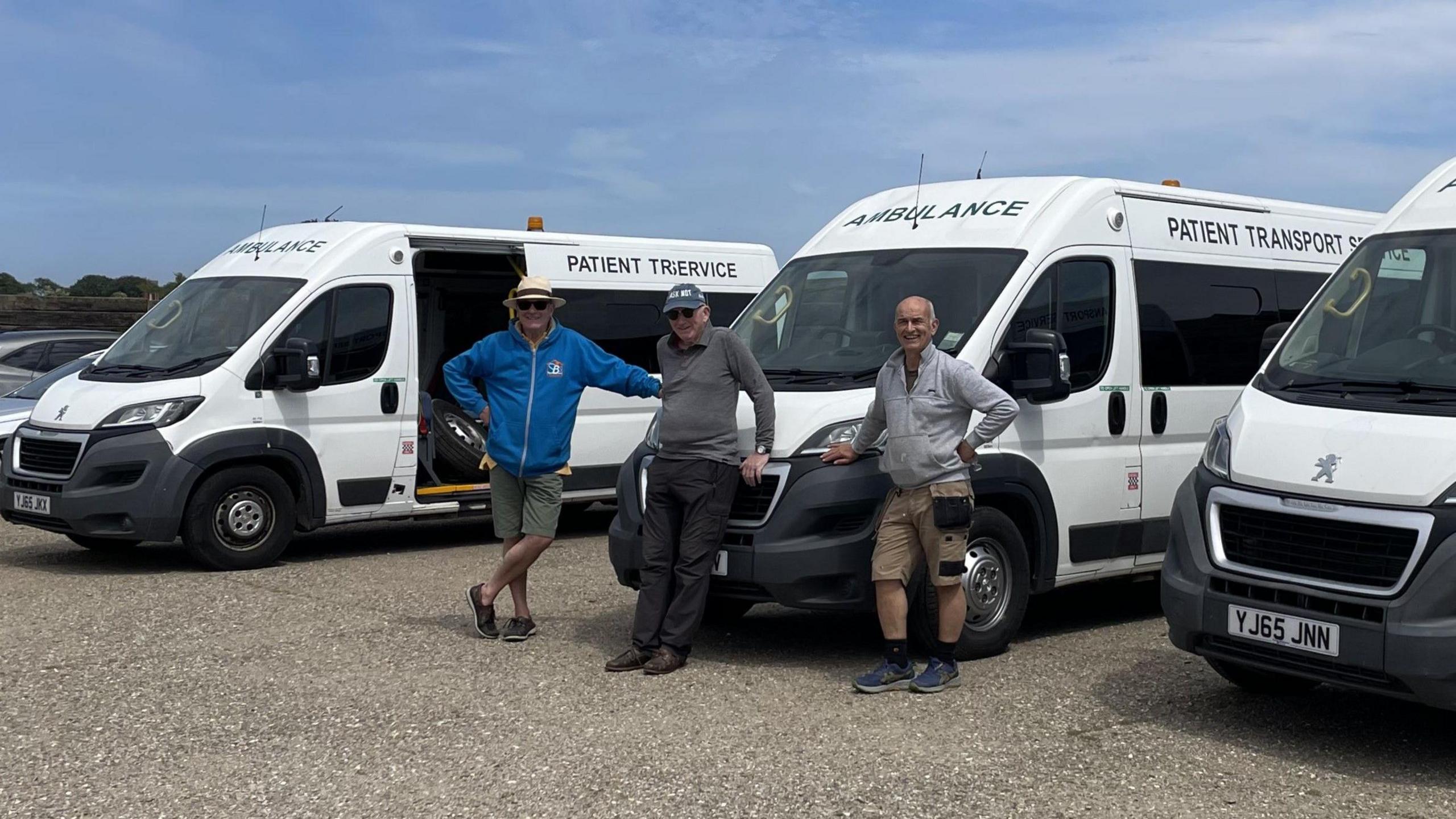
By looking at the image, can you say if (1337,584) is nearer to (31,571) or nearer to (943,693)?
(943,693)

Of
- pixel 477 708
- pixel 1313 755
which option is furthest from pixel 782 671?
pixel 1313 755

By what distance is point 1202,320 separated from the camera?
9008mm

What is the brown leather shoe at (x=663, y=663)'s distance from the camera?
7.53 metres

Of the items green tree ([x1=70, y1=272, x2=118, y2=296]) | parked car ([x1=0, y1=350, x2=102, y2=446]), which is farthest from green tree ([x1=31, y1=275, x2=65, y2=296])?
parked car ([x1=0, y1=350, x2=102, y2=446])

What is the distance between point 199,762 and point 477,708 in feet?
4.03

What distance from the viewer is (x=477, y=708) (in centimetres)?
686

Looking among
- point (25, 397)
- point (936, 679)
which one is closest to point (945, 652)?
point (936, 679)

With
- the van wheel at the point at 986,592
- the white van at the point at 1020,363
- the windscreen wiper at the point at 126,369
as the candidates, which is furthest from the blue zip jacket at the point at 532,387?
the windscreen wiper at the point at 126,369

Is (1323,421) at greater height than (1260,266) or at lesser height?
lesser

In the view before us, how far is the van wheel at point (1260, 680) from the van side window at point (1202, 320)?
210 cm

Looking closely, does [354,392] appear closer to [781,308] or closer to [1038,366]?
[781,308]

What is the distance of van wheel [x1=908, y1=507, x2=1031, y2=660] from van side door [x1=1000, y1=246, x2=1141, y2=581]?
363mm

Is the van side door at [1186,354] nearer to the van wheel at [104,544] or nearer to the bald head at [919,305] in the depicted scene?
the bald head at [919,305]

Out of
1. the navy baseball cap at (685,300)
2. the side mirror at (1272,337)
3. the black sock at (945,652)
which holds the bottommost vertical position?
the black sock at (945,652)
